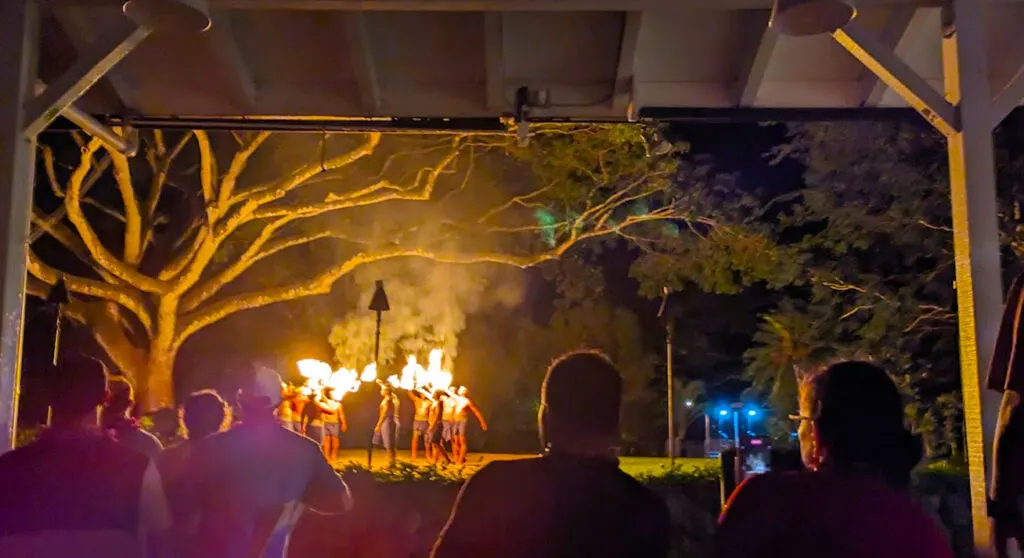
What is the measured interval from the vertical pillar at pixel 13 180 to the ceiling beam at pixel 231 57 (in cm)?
94

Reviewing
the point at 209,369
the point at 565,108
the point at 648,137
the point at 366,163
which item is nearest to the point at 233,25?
the point at 565,108

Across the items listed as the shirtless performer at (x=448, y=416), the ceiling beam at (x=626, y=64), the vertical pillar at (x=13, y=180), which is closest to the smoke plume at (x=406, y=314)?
the shirtless performer at (x=448, y=416)

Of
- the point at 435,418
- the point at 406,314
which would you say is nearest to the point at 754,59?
the point at 435,418

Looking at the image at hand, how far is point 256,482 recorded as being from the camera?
364cm

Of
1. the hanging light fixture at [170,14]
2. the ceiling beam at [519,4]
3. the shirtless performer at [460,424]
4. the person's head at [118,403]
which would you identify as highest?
the ceiling beam at [519,4]

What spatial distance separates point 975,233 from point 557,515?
2657 mm

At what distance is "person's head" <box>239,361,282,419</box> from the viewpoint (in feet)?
12.3

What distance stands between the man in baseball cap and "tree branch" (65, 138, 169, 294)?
34.3ft

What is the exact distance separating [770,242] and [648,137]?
3222 millimetres

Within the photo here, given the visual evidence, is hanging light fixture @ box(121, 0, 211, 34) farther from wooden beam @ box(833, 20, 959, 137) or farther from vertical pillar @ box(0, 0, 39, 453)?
wooden beam @ box(833, 20, 959, 137)

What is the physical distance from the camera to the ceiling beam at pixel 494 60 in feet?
16.2

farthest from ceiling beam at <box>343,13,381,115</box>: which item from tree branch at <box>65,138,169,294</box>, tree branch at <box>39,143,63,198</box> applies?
tree branch at <box>39,143,63,198</box>

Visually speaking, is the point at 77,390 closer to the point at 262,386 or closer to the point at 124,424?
the point at 262,386

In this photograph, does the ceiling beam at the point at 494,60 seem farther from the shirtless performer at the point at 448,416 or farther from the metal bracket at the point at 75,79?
the shirtless performer at the point at 448,416
